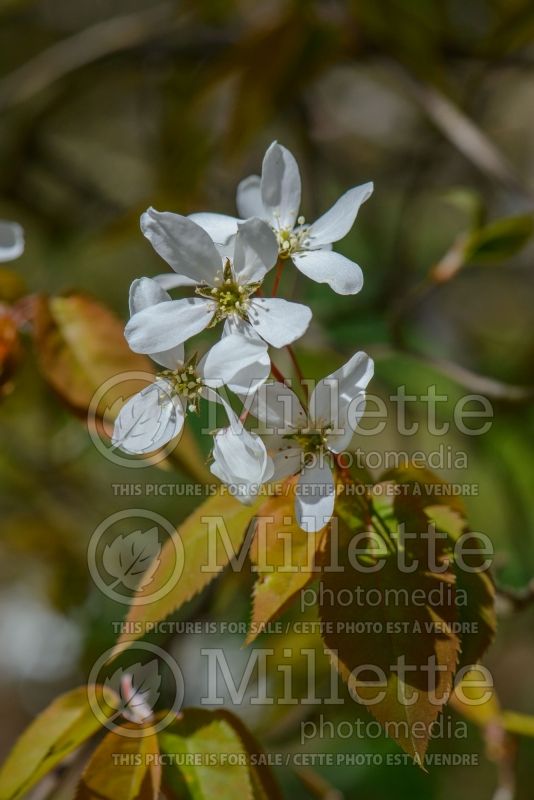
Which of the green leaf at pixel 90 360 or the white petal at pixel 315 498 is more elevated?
the green leaf at pixel 90 360

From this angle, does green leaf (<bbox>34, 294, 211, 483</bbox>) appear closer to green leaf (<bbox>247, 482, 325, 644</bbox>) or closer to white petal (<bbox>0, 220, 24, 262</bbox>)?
white petal (<bbox>0, 220, 24, 262</bbox>)

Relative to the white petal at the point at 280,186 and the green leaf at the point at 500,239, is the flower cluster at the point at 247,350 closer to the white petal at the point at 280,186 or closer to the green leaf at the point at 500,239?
the white petal at the point at 280,186

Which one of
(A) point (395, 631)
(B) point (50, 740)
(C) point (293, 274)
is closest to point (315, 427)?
(A) point (395, 631)

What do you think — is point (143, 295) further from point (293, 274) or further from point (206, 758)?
point (293, 274)

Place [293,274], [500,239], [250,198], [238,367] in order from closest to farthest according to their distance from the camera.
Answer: [238,367] → [250,198] → [500,239] → [293,274]

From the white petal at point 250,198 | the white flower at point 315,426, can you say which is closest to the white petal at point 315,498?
the white flower at point 315,426

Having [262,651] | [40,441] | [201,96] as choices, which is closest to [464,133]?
[201,96]
